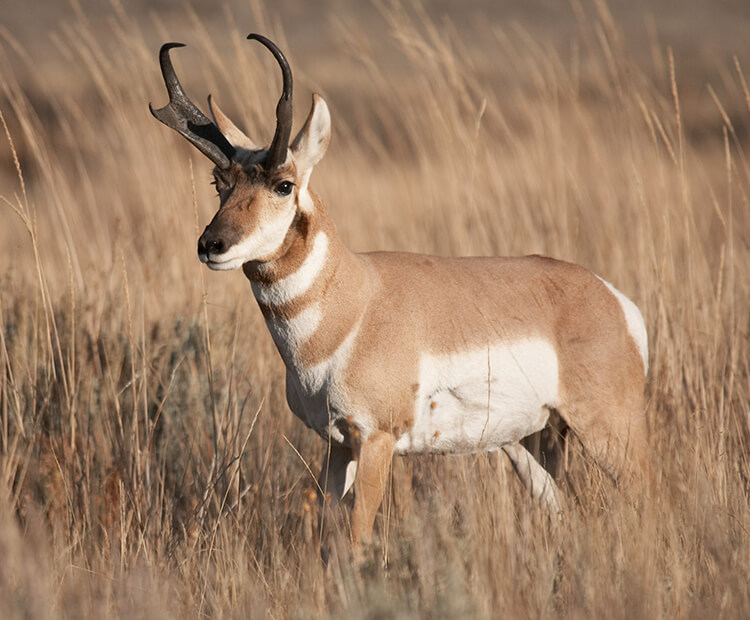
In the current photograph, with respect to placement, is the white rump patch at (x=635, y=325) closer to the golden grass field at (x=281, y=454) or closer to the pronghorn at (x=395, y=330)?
the pronghorn at (x=395, y=330)

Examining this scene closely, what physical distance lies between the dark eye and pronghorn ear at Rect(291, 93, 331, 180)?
10 cm

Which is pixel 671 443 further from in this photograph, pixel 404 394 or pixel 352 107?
pixel 352 107

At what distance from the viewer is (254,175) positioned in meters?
3.32

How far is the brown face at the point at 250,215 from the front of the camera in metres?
3.12

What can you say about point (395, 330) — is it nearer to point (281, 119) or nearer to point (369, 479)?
point (369, 479)

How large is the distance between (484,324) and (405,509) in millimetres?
948

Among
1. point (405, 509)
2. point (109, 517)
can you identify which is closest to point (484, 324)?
point (405, 509)

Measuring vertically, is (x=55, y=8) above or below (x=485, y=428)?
above

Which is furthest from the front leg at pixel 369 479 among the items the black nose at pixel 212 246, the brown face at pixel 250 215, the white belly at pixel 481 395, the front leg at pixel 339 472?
the black nose at pixel 212 246

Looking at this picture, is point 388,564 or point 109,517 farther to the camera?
point 109,517

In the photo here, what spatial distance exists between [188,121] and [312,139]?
0.48 metres

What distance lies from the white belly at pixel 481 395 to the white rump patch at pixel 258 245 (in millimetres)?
722

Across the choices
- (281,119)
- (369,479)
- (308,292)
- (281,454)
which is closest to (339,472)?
(369,479)

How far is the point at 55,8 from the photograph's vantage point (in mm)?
48250
